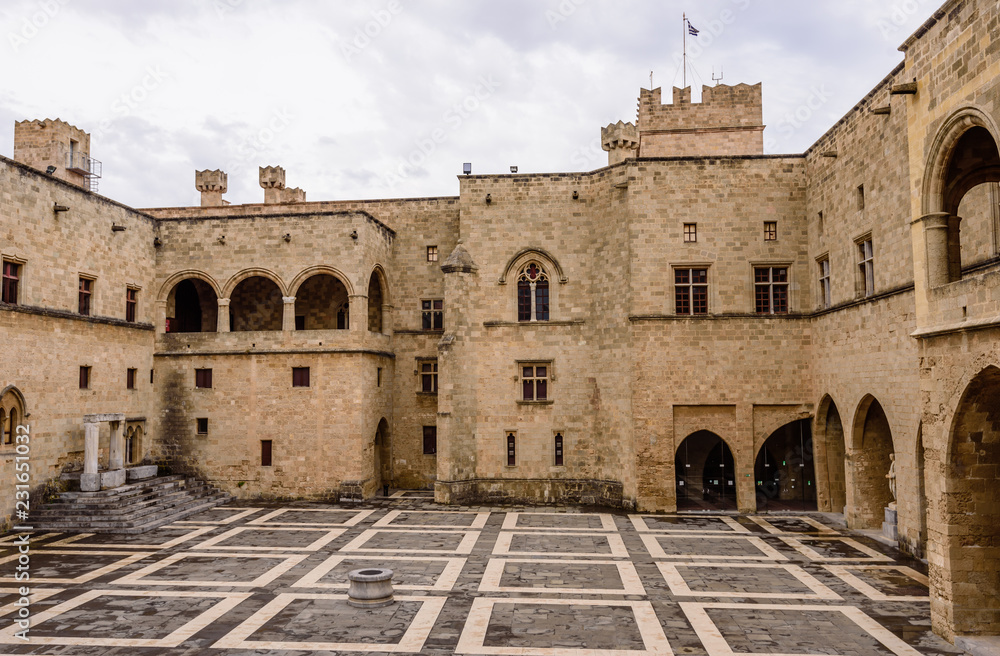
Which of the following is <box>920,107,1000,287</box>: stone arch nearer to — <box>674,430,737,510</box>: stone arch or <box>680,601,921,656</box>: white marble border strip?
<box>680,601,921,656</box>: white marble border strip

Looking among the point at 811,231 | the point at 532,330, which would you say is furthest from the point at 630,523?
the point at 811,231

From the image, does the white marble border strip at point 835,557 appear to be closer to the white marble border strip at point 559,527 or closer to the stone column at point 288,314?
the white marble border strip at point 559,527

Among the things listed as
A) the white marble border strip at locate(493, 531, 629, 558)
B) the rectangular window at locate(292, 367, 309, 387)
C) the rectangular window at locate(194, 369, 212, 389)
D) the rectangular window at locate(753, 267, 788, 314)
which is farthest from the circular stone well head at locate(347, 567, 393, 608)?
the rectangular window at locate(753, 267, 788, 314)

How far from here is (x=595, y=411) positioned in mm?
24984

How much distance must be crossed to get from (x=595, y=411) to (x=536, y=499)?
12.5 feet

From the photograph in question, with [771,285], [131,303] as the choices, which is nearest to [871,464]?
[771,285]

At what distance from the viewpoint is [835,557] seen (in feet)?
56.4

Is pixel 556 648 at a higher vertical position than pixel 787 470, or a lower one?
lower

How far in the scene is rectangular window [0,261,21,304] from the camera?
67.5 feet

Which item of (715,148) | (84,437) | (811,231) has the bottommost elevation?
(84,437)

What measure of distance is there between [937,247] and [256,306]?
2518 centimetres

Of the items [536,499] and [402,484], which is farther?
[402,484]

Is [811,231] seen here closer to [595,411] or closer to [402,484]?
[595,411]

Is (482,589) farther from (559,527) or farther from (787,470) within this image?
(787,470)
